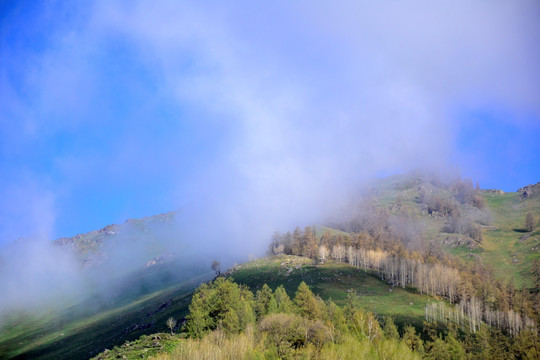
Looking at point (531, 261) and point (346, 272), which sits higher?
point (346, 272)

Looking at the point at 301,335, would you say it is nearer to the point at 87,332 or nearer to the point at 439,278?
the point at 439,278

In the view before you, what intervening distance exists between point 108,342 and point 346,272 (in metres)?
112

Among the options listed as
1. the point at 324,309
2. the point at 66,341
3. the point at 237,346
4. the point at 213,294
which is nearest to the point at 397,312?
the point at 324,309

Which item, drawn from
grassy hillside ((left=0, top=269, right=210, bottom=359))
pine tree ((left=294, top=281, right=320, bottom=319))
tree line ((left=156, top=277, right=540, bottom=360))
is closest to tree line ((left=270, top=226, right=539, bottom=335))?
tree line ((left=156, top=277, right=540, bottom=360))

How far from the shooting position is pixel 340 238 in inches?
7648

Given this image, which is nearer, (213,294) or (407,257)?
(213,294)

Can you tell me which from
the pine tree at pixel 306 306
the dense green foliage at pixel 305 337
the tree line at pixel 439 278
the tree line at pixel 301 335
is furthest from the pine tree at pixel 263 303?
the tree line at pixel 439 278

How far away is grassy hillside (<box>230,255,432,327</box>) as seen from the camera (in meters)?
107

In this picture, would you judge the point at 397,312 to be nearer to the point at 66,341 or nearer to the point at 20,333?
the point at 66,341

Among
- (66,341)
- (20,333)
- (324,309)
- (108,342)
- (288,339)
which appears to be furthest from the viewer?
(20,333)

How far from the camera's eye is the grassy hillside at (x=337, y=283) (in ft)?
352

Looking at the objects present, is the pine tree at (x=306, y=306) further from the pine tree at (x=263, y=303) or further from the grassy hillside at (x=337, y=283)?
the grassy hillside at (x=337, y=283)

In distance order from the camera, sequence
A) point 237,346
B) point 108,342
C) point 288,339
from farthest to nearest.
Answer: point 108,342 → point 288,339 → point 237,346

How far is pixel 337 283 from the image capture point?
13262cm
